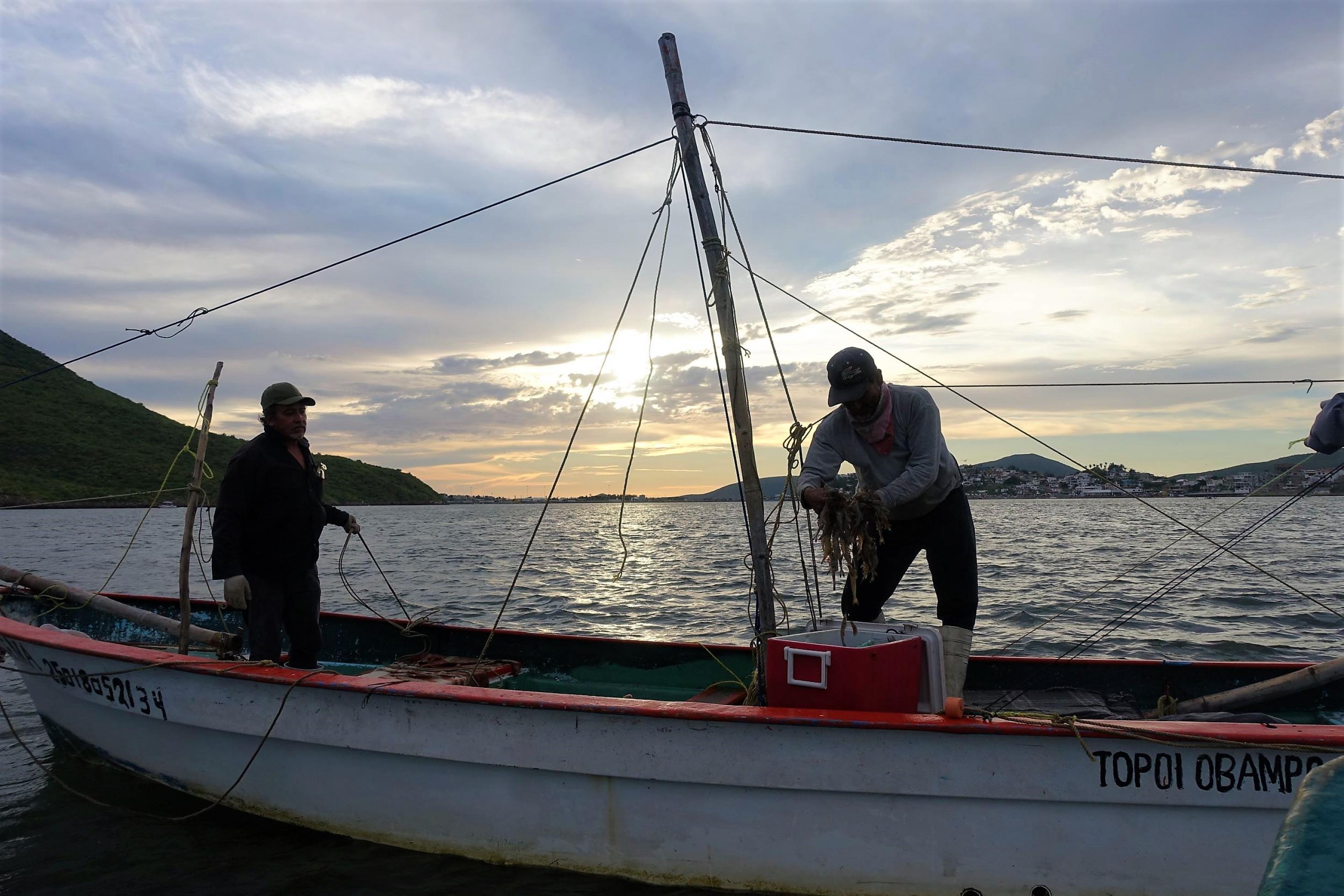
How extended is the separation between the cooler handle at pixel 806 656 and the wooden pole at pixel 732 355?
522 millimetres

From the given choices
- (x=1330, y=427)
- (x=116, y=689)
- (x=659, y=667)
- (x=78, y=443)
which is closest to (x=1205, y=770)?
(x=1330, y=427)

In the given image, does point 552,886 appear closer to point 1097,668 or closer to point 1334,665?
point 1097,668

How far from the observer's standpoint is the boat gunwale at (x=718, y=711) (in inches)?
118

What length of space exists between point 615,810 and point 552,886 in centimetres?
54

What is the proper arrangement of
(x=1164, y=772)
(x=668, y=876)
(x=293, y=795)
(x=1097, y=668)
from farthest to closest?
(x=1097, y=668) → (x=293, y=795) → (x=668, y=876) → (x=1164, y=772)

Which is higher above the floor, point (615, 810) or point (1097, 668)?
point (1097, 668)

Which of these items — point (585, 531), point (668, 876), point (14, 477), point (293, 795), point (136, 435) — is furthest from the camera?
point (136, 435)

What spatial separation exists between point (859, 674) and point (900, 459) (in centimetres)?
110

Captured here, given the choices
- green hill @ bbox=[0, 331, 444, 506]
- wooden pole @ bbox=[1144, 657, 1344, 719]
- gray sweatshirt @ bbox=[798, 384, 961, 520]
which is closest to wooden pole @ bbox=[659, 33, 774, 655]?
gray sweatshirt @ bbox=[798, 384, 961, 520]

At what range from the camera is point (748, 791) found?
3.40 meters

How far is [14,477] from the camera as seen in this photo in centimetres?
7844

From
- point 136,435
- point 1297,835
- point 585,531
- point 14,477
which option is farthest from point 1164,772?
point 136,435

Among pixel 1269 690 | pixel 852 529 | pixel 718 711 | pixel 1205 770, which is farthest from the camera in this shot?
pixel 1269 690

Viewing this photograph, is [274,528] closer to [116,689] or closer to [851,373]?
[116,689]
